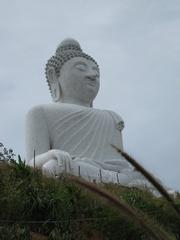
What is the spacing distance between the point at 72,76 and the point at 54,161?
120 inches

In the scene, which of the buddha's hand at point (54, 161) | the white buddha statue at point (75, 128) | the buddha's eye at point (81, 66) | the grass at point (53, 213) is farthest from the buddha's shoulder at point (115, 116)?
the grass at point (53, 213)

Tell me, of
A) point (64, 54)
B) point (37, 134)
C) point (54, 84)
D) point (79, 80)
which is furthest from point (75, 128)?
point (64, 54)

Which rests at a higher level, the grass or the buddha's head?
the buddha's head

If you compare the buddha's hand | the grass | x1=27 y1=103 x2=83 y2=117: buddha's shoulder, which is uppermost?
x1=27 y1=103 x2=83 y2=117: buddha's shoulder

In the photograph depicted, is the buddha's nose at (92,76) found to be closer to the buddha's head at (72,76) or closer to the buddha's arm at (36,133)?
the buddha's head at (72,76)

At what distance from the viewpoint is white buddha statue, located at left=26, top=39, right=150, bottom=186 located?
9094 mm

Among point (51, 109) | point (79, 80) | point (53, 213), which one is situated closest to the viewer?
point (53, 213)

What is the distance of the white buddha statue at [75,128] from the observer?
909cm

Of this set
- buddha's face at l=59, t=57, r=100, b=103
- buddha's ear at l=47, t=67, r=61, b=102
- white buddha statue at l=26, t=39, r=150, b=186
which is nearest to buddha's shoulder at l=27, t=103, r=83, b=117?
white buddha statue at l=26, t=39, r=150, b=186

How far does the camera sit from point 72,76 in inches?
446

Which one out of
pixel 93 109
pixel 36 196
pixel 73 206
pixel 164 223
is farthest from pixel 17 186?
pixel 93 109

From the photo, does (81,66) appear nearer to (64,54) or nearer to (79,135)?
(64,54)

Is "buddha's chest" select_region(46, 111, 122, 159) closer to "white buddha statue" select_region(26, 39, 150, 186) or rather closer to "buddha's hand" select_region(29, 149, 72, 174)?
"white buddha statue" select_region(26, 39, 150, 186)

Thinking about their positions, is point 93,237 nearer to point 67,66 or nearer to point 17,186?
point 17,186
